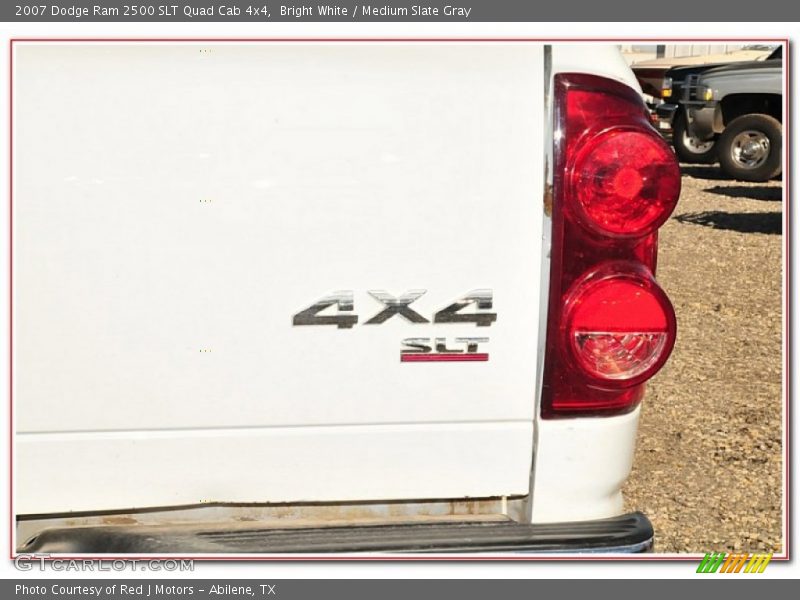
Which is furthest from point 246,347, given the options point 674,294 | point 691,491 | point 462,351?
point 674,294

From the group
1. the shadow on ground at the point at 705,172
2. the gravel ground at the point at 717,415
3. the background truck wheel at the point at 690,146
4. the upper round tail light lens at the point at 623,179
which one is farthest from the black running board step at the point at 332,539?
the background truck wheel at the point at 690,146

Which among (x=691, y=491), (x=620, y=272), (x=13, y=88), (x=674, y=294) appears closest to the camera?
(x=13, y=88)

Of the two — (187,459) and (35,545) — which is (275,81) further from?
(35,545)

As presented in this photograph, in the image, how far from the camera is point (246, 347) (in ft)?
5.56

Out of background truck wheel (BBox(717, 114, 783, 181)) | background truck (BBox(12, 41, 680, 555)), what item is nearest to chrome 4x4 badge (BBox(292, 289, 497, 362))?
background truck (BBox(12, 41, 680, 555))

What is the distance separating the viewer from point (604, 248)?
68.3 inches

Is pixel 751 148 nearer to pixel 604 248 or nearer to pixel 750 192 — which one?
pixel 750 192

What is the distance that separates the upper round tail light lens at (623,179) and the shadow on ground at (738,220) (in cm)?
844

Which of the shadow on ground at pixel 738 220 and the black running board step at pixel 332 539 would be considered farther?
the shadow on ground at pixel 738 220

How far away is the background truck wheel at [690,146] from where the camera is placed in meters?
14.3

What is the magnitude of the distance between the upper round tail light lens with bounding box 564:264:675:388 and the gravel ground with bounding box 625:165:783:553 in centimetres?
169

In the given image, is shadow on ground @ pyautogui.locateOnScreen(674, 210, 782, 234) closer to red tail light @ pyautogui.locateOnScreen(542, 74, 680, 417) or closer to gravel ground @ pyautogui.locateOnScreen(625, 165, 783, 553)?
gravel ground @ pyautogui.locateOnScreen(625, 165, 783, 553)

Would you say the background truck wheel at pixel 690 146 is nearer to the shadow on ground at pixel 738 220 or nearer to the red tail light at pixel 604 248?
the shadow on ground at pixel 738 220

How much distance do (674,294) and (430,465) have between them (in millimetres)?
5388
